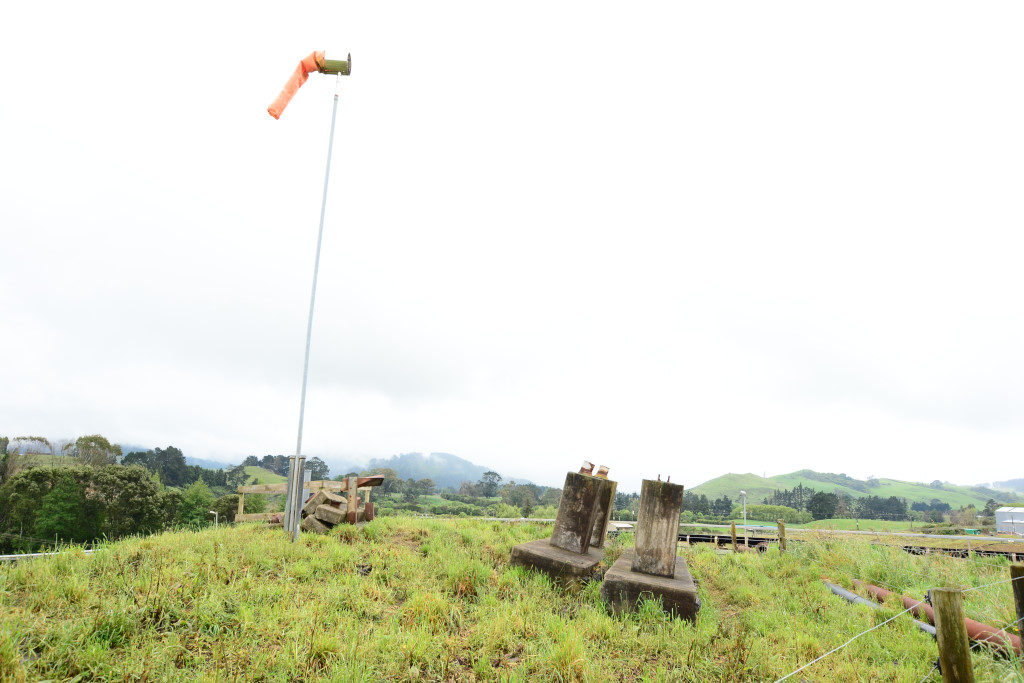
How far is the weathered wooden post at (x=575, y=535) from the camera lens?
770 cm

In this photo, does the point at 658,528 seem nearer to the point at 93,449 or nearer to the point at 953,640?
the point at 953,640

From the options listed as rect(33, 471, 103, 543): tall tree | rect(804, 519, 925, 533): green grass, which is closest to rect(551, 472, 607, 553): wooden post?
rect(33, 471, 103, 543): tall tree

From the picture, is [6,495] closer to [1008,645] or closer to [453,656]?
[453,656]

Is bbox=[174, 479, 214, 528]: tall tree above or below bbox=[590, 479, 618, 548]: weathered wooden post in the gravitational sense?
below

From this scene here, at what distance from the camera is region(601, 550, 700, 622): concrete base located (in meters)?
6.73

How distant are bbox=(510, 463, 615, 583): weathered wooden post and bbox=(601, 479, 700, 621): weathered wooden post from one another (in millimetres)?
587

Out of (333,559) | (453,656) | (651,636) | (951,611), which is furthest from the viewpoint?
(333,559)

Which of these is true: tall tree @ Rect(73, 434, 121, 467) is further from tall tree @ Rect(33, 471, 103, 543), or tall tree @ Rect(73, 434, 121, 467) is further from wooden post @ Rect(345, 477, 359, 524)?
wooden post @ Rect(345, 477, 359, 524)

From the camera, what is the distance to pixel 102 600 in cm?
460

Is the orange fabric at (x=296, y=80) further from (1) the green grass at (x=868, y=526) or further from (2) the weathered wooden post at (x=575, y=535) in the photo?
(1) the green grass at (x=868, y=526)

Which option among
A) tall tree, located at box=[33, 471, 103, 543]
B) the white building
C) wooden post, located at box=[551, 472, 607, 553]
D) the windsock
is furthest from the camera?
the white building

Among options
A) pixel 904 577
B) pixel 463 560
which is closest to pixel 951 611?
pixel 463 560

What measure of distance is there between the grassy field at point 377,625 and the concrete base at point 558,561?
23 centimetres

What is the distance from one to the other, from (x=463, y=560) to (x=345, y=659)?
3.65 m
